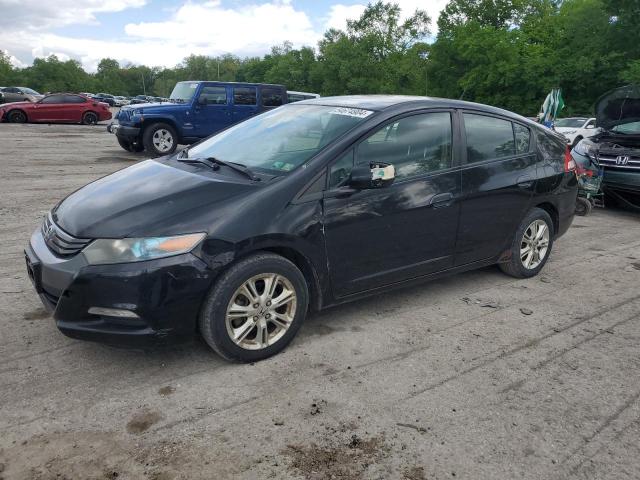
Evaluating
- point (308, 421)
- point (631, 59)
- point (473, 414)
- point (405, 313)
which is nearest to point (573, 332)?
point (405, 313)

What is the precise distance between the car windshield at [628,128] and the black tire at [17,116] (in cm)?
2258

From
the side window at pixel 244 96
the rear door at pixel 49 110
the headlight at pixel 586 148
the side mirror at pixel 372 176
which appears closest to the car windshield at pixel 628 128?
the headlight at pixel 586 148

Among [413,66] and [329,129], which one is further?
[413,66]

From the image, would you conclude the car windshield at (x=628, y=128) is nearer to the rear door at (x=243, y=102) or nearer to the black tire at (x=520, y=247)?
the black tire at (x=520, y=247)

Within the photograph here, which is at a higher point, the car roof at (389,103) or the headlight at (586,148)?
the car roof at (389,103)

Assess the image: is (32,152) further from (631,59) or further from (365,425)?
(631,59)

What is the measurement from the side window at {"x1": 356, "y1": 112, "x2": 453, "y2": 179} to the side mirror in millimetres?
141

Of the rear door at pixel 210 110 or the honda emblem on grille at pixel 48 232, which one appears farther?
the rear door at pixel 210 110

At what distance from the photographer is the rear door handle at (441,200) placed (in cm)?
400

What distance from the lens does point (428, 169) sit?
404 cm

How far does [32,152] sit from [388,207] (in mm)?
12655

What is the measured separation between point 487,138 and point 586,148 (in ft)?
16.4

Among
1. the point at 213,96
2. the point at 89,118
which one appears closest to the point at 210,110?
the point at 213,96

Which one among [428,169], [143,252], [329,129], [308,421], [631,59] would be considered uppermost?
[631,59]
